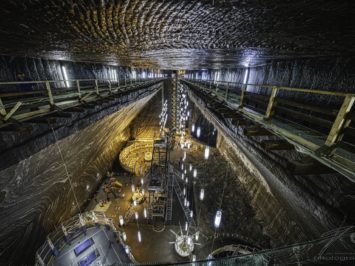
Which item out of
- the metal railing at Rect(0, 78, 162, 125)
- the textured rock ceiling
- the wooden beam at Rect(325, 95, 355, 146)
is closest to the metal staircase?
the metal railing at Rect(0, 78, 162, 125)

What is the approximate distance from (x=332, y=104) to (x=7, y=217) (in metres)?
8.87

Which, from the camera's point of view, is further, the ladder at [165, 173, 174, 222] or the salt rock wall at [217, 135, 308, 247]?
the ladder at [165, 173, 174, 222]

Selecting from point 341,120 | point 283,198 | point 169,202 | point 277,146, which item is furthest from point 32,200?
point 169,202

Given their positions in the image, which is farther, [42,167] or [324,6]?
[42,167]

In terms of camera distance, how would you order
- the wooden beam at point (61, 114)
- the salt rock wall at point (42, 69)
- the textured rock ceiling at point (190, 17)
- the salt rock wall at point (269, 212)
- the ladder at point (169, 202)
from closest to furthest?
the textured rock ceiling at point (190, 17) < the wooden beam at point (61, 114) < the salt rock wall at point (269, 212) < the salt rock wall at point (42, 69) < the ladder at point (169, 202)

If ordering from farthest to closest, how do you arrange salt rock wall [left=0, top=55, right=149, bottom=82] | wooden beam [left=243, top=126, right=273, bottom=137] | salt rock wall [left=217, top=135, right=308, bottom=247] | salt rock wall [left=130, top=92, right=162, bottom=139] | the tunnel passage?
salt rock wall [left=130, top=92, right=162, bottom=139]
salt rock wall [left=0, top=55, right=149, bottom=82]
salt rock wall [left=217, top=135, right=308, bottom=247]
wooden beam [left=243, top=126, right=273, bottom=137]
the tunnel passage

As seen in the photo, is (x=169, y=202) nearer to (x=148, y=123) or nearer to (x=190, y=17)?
(x=148, y=123)

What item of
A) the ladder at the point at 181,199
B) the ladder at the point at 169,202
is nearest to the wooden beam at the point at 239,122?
the ladder at the point at 181,199

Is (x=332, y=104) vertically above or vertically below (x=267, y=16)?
below

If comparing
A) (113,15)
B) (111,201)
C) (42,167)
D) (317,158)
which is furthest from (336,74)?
(111,201)

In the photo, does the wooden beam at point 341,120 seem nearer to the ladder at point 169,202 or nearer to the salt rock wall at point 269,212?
the salt rock wall at point 269,212

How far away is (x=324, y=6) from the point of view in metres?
1.40

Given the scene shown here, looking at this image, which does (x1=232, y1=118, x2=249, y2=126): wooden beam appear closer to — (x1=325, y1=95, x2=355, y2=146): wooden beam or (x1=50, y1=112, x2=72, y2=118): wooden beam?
(x1=325, y1=95, x2=355, y2=146): wooden beam

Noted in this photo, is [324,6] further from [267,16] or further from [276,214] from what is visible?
[276,214]
